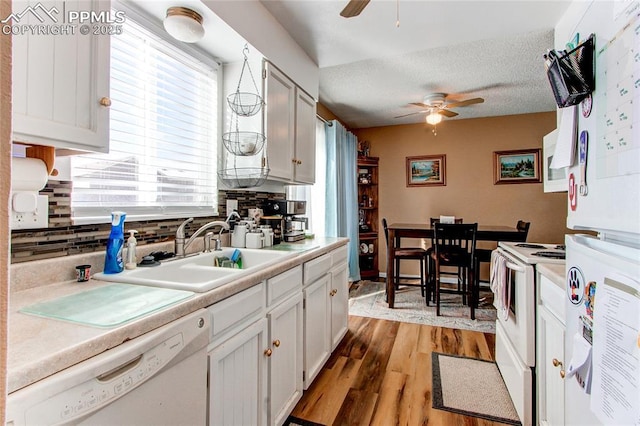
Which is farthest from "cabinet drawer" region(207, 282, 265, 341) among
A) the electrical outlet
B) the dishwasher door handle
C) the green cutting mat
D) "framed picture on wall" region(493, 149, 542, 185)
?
"framed picture on wall" region(493, 149, 542, 185)

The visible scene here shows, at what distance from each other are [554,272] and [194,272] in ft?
5.42

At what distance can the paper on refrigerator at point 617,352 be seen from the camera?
1.74 ft

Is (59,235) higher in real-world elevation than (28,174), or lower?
lower

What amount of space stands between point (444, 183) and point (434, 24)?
300 cm

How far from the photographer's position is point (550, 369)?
1.33 m

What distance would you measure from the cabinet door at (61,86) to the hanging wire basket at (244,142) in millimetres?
955

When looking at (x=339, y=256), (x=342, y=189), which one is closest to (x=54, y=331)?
(x=339, y=256)

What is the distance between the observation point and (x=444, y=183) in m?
4.69

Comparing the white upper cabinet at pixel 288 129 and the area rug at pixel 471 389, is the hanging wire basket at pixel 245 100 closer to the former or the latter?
the white upper cabinet at pixel 288 129

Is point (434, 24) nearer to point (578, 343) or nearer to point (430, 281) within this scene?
point (578, 343)

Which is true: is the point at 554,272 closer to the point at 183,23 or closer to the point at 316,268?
the point at 316,268

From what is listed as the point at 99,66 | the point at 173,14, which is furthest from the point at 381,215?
the point at 99,66

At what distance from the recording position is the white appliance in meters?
1.53

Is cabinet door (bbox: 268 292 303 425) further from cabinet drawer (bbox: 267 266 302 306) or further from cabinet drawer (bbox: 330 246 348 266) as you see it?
cabinet drawer (bbox: 330 246 348 266)
